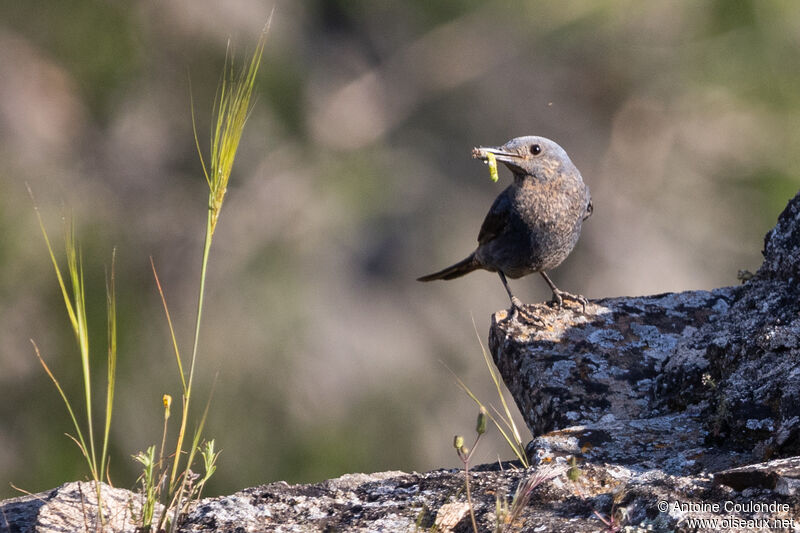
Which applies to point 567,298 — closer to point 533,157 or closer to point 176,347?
point 533,157

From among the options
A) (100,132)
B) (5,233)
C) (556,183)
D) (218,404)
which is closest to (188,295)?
(218,404)

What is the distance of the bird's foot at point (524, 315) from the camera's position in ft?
14.3

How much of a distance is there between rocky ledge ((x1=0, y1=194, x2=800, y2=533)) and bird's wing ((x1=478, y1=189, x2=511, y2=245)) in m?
1.70

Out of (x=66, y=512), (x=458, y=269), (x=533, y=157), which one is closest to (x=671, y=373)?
(x=66, y=512)

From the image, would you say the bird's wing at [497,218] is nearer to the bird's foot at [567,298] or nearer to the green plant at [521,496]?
the bird's foot at [567,298]

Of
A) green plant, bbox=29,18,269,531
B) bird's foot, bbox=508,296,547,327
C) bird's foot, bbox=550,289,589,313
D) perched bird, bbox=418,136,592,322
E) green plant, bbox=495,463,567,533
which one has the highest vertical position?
perched bird, bbox=418,136,592,322

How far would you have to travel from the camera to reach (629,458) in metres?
2.72

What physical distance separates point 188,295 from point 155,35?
158 inches

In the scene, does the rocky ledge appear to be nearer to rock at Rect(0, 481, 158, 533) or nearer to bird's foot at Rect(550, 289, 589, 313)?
rock at Rect(0, 481, 158, 533)

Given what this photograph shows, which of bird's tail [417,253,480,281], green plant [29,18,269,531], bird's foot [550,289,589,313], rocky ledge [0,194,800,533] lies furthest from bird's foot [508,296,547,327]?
green plant [29,18,269,531]

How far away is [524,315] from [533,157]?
123 cm

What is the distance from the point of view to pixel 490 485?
2.40 m

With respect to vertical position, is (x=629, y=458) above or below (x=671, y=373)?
below

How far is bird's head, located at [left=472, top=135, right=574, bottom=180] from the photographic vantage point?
17.2ft
